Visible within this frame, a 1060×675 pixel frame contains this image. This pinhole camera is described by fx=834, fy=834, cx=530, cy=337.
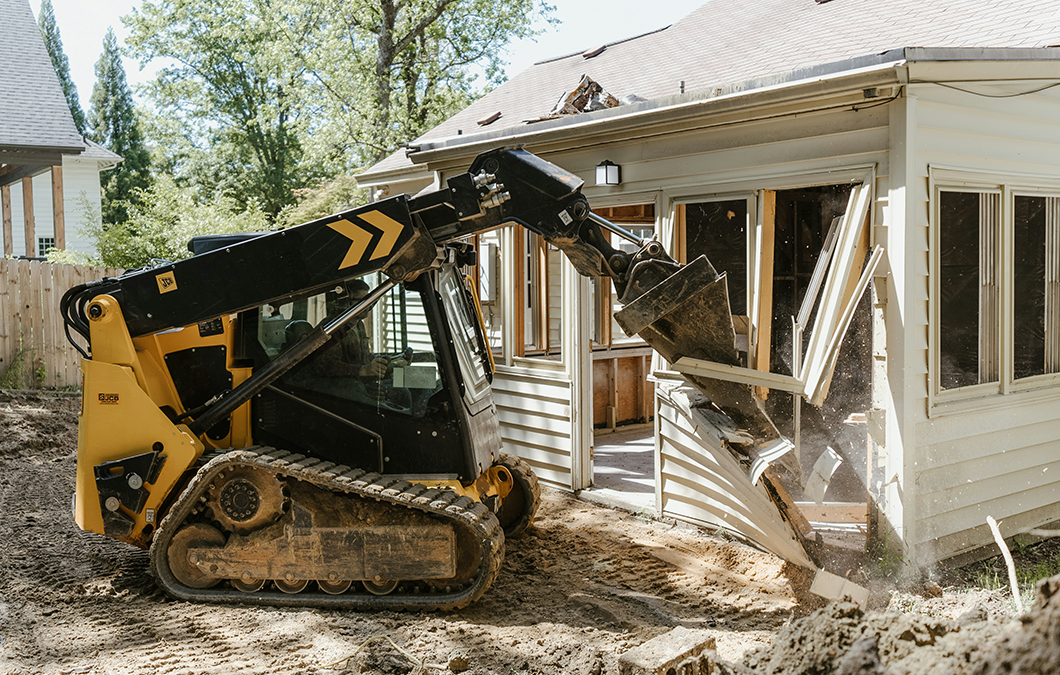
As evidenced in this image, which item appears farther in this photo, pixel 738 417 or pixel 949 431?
pixel 949 431

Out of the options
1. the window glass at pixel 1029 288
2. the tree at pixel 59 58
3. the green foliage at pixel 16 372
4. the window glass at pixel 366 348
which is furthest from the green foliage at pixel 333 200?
the tree at pixel 59 58

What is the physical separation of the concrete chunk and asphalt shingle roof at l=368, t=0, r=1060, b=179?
356 centimetres

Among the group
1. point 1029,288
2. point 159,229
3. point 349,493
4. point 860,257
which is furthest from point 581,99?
point 159,229

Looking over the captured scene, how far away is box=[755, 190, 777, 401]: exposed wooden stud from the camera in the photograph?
556 centimetres

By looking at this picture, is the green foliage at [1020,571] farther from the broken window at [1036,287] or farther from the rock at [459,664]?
the rock at [459,664]

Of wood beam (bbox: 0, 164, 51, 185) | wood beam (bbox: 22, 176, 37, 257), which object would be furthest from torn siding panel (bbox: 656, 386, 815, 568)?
wood beam (bbox: 22, 176, 37, 257)

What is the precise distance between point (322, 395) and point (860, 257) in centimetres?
344

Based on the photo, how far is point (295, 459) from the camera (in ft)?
16.3

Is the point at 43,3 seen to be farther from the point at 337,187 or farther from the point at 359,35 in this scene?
the point at 337,187

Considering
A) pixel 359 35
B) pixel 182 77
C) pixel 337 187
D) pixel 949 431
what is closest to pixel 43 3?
pixel 182 77

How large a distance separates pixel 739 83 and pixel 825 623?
12.3 ft

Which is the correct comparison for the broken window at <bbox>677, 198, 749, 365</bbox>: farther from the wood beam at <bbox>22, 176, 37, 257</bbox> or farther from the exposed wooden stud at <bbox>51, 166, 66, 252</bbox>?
the wood beam at <bbox>22, 176, 37, 257</bbox>

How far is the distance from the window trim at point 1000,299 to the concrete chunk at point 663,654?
2855 millimetres

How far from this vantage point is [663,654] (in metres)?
3.11
